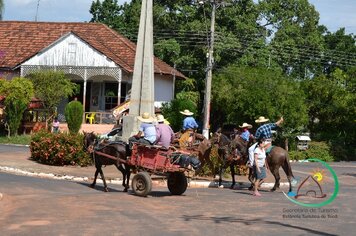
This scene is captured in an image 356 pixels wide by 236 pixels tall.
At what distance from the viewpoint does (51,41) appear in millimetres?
48875

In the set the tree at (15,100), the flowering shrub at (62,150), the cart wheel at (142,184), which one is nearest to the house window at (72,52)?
the tree at (15,100)

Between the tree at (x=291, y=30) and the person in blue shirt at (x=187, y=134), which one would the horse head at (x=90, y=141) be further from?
the tree at (x=291, y=30)

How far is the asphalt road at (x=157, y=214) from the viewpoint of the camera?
1086 cm

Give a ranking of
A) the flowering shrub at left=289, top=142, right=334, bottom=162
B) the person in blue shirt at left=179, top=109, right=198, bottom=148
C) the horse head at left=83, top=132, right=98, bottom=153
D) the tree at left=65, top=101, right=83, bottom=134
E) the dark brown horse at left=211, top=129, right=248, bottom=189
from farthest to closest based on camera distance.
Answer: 1. the flowering shrub at left=289, top=142, right=334, bottom=162
2. the tree at left=65, top=101, right=83, bottom=134
3. the dark brown horse at left=211, top=129, right=248, bottom=189
4. the person in blue shirt at left=179, top=109, right=198, bottom=148
5. the horse head at left=83, top=132, right=98, bottom=153

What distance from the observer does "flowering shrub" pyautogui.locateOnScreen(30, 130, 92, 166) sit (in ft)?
75.6

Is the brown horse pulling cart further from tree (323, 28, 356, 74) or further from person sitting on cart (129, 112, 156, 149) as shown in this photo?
tree (323, 28, 356, 74)

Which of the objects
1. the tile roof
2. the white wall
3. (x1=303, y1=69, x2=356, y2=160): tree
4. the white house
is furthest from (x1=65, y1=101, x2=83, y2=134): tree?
(x1=303, y1=69, x2=356, y2=160): tree

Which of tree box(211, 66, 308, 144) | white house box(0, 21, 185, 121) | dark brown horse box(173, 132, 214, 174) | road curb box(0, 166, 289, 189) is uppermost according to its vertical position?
white house box(0, 21, 185, 121)

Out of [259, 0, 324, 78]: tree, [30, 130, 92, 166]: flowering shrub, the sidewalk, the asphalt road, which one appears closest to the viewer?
the asphalt road

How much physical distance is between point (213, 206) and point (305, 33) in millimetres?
49589

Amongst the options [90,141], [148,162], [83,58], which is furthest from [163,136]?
[83,58]

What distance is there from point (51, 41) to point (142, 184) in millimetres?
35105

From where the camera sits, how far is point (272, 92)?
42781 millimetres

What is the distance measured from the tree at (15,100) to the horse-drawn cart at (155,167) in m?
23.2
